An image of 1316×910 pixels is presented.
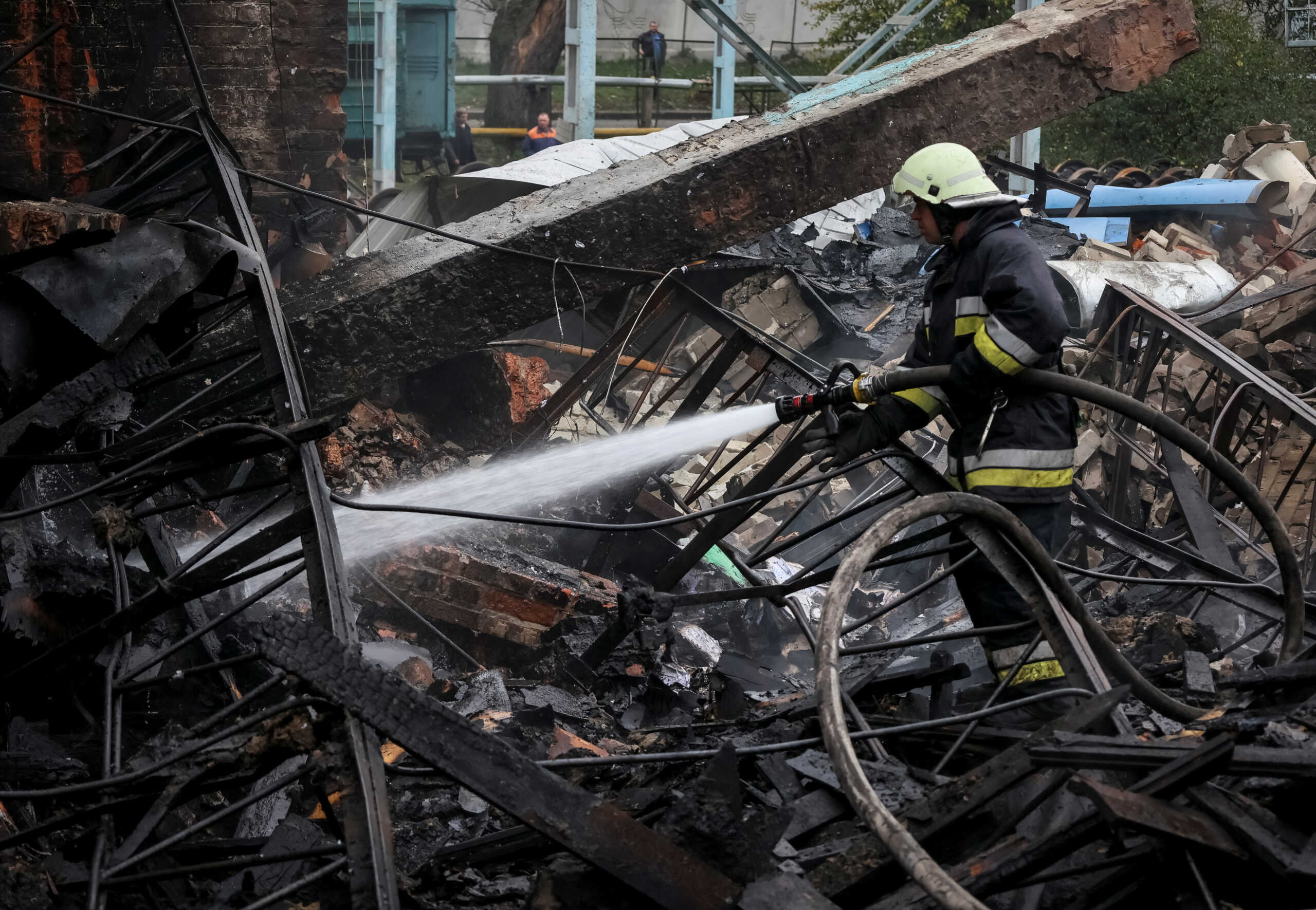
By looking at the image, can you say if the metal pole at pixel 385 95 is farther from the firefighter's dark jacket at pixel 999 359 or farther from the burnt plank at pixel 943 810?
the burnt plank at pixel 943 810

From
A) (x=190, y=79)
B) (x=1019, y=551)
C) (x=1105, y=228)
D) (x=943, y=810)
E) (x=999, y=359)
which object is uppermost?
(x=190, y=79)

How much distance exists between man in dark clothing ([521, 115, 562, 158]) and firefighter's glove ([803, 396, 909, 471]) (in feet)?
43.4

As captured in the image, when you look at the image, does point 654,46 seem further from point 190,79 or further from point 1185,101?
point 190,79

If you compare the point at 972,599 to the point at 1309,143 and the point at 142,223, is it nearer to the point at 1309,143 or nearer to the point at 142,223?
the point at 142,223

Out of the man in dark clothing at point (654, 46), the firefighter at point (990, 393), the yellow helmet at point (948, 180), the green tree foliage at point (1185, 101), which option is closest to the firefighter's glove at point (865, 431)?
the firefighter at point (990, 393)

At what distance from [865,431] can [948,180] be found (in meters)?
1.00

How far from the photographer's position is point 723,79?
1446 cm

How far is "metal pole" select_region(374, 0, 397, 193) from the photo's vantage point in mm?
14641

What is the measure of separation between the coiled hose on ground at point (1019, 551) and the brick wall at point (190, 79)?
472cm

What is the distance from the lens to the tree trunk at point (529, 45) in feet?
68.2

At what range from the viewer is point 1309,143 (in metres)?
20.0

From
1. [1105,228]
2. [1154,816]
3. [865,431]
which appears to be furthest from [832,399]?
[1105,228]

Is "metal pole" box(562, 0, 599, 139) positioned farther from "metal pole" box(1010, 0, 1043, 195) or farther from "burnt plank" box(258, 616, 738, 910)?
"burnt plank" box(258, 616, 738, 910)

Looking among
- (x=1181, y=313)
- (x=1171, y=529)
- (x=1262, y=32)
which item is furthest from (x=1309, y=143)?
(x=1171, y=529)
